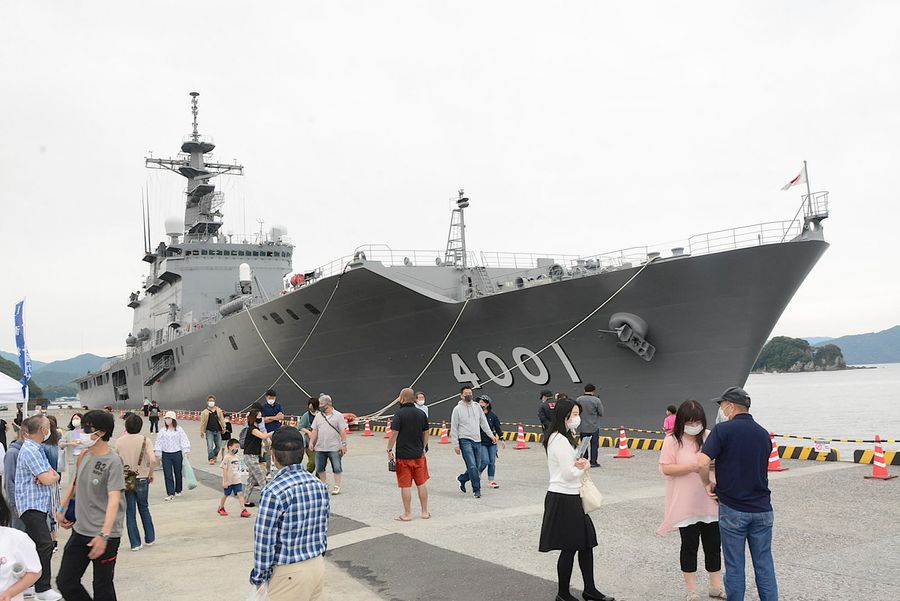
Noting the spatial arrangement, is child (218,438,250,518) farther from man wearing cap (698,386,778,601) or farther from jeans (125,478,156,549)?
man wearing cap (698,386,778,601)

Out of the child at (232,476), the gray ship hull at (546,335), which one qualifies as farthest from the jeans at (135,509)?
the gray ship hull at (546,335)

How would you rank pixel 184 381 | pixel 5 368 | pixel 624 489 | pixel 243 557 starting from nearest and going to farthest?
pixel 243 557, pixel 624 489, pixel 184 381, pixel 5 368

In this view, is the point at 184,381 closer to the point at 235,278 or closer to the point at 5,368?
the point at 235,278

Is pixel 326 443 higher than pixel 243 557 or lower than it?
higher

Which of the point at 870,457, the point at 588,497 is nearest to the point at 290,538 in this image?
the point at 588,497

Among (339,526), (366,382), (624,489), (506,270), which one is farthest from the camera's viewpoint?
(506,270)

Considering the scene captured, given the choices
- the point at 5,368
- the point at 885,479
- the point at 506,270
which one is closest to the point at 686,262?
the point at 885,479

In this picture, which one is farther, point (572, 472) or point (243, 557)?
point (243, 557)

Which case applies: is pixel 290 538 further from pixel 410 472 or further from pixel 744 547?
pixel 410 472

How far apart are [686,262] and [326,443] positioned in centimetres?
760

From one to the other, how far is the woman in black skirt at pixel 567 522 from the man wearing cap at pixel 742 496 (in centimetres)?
84

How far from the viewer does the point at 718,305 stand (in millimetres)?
13008

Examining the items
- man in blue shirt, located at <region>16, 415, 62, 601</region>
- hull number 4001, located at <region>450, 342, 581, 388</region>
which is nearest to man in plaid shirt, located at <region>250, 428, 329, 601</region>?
man in blue shirt, located at <region>16, 415, 62, 601</region>

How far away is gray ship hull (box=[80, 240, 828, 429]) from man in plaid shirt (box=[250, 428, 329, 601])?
35.8 feet
